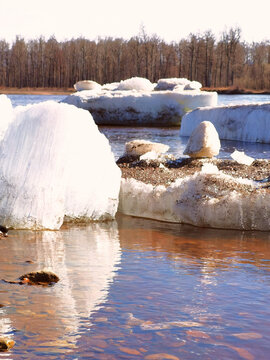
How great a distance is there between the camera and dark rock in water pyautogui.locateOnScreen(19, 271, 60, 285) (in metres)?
3.95

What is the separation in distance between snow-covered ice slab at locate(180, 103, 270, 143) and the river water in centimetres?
1048

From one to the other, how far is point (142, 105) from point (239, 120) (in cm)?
790

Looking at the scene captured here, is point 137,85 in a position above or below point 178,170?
above

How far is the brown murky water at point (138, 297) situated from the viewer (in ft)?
9.77

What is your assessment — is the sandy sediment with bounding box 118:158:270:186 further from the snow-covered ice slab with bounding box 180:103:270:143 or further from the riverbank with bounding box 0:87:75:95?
the riverbank with bounding box 0:87:75:95

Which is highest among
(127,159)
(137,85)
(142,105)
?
Result: (137,85)

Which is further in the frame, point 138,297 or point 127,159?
point 127,159

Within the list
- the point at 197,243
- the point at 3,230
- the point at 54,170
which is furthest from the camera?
the point at 54,170

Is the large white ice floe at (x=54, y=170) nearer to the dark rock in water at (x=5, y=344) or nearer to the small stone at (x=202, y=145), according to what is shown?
the dark rock in water at (x=5, y=344)

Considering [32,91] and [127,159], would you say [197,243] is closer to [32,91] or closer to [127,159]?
[127,159]

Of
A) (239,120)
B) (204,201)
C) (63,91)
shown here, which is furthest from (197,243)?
(63,91)

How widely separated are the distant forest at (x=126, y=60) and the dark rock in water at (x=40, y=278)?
178ft

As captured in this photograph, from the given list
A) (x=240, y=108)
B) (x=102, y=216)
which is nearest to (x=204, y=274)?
(x=102, y=216)

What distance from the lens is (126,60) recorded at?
6316 cm
